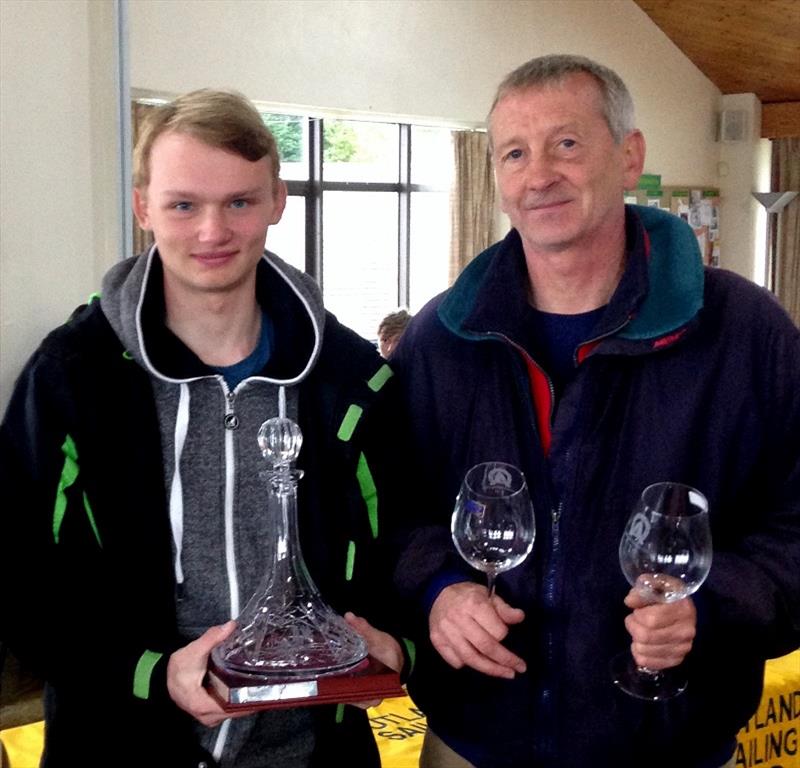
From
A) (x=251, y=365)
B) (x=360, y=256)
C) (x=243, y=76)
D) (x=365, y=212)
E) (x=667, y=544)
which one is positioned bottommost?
(x=667, y=544)

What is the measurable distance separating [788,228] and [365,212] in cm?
446

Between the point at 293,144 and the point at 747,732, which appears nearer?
the point at 747,732

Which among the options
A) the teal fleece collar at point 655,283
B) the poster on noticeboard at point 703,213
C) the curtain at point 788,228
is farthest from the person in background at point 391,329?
the curtain at point 788,228

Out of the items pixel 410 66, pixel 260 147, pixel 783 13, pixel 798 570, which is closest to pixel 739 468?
pixel 798 570

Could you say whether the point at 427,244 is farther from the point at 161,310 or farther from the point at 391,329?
the point at 161,310

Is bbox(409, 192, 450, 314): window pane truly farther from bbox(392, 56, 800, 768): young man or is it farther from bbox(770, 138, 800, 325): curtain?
bbox(392, 56, 800, 768): young man

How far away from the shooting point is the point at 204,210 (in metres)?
1.46

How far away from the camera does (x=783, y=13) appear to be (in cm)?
862

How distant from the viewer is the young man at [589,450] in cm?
158

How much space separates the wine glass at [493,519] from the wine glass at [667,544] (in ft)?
0.44

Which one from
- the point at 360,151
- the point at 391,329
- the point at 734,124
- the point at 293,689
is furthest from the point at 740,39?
the point at 293,689

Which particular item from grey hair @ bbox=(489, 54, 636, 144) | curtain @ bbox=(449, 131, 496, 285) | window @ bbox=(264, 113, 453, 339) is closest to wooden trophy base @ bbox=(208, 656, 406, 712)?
grey hair @ bbox=(489, 54, 636, 144)

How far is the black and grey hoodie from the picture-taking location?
144cm

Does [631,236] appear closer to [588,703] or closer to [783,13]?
[588,703]
